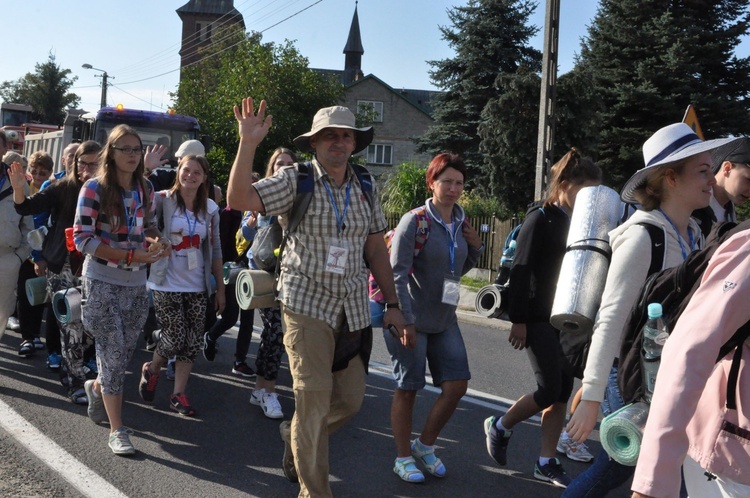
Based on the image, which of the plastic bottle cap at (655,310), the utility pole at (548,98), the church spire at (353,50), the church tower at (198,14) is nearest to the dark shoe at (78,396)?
the plastic bottle cap at (655,310)

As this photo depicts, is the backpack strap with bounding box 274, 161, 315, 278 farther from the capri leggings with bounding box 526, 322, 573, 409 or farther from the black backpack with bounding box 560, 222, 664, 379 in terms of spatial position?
the capri leggings with bounding box 526, 322, 573, 409

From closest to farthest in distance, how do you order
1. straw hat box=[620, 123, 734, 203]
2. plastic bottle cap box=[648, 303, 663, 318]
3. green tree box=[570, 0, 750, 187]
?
plastic bottle cap box=[648, 303, 663, 318], straw hat box=[620, 123, 734, 203], green tree box=[570, 0, 750, 187]

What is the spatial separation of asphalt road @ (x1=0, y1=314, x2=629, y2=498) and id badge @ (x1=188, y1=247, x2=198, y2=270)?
1058mm

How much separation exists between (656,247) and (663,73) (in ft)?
92.5

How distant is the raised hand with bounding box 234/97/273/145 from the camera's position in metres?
3.56

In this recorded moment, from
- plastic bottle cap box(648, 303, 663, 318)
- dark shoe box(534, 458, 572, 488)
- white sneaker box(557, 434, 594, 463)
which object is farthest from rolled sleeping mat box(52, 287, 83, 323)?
plastic bottle cap box(648, 303, 663, 318)

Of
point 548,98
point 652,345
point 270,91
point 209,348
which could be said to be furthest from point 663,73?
point 652,345

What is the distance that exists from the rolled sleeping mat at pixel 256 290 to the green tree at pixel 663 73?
24.8 meters

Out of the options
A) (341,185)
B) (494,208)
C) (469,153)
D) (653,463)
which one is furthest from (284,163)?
(469,153)

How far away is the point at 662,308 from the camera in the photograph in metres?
2.45

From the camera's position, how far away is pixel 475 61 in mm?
34438

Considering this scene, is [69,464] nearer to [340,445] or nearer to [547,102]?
[340,445]

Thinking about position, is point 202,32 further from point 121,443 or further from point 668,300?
point 668,300

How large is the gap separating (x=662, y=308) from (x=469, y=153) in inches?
1275
